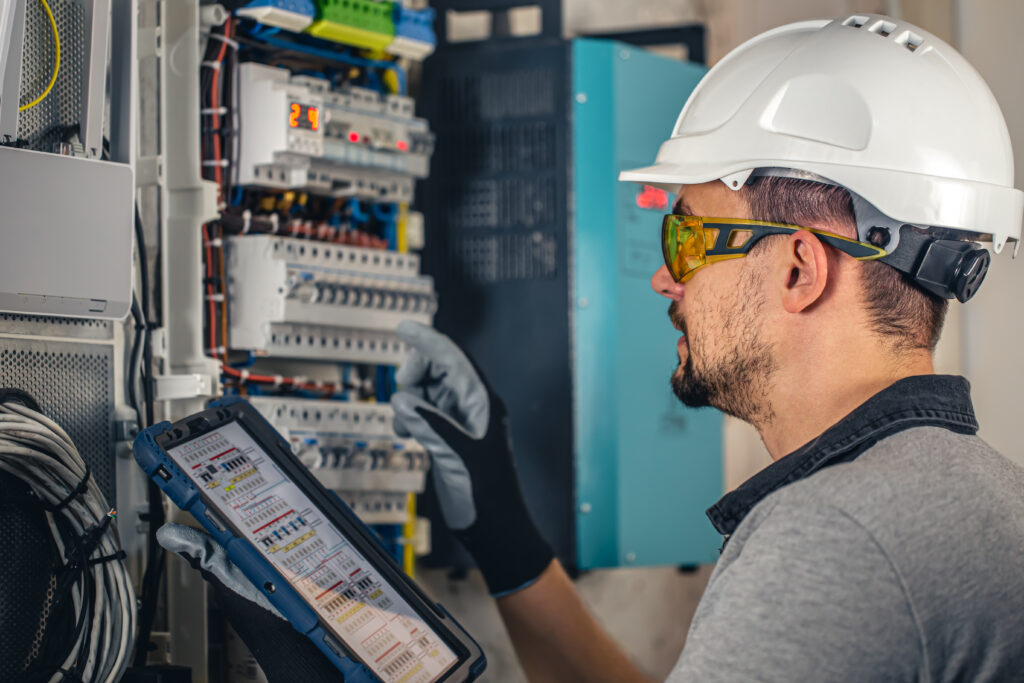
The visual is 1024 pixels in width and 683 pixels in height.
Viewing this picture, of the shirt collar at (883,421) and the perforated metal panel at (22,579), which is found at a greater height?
the shirt collar at (883,421)

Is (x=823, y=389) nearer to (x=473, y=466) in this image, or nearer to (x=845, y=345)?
(x=845, y=345)

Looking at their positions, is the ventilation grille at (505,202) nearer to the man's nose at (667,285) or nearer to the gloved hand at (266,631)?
the man's nose at (667,285)

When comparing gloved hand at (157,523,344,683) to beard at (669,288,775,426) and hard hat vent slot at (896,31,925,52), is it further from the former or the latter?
hard hat vent slot at (896,31,925,52)

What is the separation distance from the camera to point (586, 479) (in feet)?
Answer: 8.26

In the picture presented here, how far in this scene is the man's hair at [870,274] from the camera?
4.45 feet

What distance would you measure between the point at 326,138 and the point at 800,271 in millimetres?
1062

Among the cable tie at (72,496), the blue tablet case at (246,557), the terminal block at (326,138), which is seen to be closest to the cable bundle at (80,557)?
the cable tie at (72,496)

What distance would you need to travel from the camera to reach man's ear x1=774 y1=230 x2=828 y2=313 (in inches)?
53.4

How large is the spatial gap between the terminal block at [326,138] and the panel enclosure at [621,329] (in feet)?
1.44

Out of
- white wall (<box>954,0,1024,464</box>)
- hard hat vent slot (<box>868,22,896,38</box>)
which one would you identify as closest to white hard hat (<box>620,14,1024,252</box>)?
hard hat vent slot (<box>868,22,896,38</box>)

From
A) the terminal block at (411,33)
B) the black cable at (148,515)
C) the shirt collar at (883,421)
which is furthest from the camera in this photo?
the terminal block at (411,33)

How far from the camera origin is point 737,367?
1449mm

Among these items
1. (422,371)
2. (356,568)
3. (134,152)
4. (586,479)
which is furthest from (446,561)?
(134,152)

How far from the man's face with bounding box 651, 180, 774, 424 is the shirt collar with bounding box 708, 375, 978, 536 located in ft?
0.44
